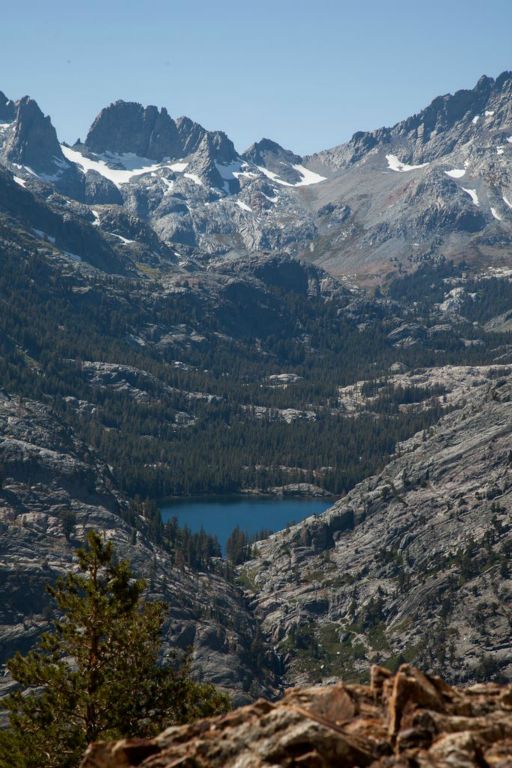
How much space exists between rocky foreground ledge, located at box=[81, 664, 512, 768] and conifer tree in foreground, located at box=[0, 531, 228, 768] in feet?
48.6

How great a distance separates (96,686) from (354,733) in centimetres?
2088

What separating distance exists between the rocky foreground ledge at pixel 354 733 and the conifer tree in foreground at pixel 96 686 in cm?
1481

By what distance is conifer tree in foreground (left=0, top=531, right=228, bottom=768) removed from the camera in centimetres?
4125

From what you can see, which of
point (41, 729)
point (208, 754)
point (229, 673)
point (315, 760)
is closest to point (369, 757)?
point (315, 760)

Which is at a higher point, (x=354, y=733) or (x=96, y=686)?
(x=354, y=733)

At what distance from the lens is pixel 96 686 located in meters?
42.5

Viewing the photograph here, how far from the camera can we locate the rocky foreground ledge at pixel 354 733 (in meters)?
23.4

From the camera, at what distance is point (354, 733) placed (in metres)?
24.8

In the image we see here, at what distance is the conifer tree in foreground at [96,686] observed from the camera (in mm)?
41250

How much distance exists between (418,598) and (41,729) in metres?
156

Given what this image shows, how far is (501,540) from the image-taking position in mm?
191375

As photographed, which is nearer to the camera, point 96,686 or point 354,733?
point 354,733

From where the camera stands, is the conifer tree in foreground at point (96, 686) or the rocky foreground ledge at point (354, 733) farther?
the conifer tree in foreground at point (96, 686)

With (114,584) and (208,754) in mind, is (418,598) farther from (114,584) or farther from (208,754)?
(208,754)
